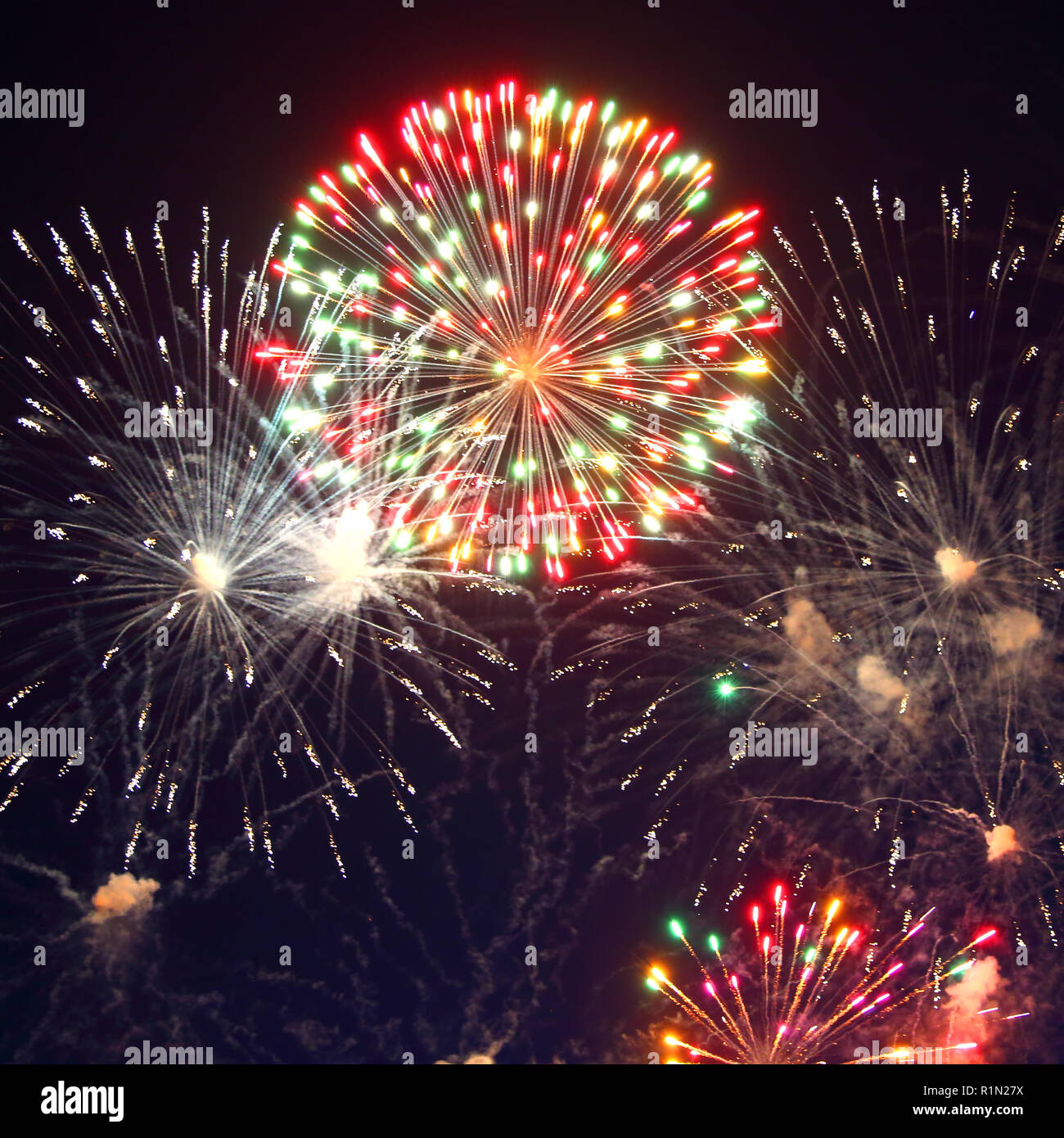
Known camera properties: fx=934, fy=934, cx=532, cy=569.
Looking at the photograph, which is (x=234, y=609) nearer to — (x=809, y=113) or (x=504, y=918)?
(x=504, y=918)
